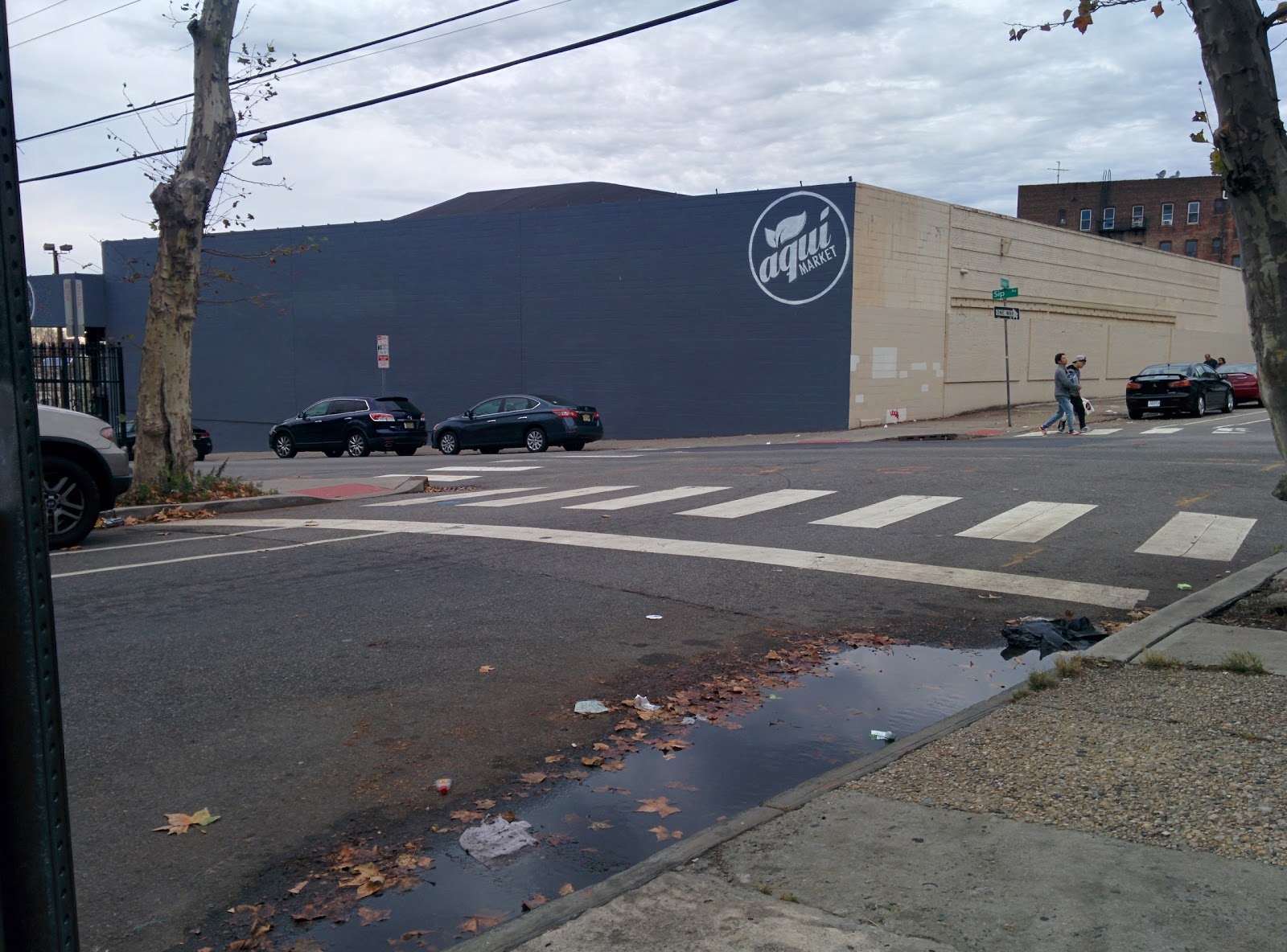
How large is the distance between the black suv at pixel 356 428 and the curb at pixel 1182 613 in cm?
2437

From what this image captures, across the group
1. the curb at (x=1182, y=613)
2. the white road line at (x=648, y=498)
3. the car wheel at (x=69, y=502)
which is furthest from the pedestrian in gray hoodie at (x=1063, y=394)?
the car wheel at (x=69, y=502)

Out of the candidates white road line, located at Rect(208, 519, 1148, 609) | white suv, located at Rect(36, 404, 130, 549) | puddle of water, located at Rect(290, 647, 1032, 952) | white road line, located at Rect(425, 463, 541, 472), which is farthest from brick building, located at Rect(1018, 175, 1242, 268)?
puddle of water, located at Rect(290, 647, 1032, 952)

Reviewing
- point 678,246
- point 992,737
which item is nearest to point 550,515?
point 992,737

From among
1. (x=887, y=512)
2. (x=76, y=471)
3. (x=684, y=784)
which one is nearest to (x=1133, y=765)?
(x=684, y=784)

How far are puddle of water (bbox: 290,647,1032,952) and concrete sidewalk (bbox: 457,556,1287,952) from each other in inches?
14.0

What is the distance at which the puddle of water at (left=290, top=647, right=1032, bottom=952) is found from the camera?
3820mm

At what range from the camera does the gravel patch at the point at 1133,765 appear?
4070 mm

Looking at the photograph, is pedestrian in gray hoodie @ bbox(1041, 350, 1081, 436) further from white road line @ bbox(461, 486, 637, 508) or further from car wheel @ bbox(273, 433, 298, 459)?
car wheel @ bbox(273, 433, 298, 459)

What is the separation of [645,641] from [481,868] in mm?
3256

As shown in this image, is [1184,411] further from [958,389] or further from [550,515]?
[550,515]

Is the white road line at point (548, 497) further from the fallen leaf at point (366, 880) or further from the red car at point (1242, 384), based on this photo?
the red car at point (1242, 384)

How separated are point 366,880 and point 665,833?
47.2 inches

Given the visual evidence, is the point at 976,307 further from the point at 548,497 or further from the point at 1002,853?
the point at 1002,853

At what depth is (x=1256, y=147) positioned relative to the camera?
21.9 ft
